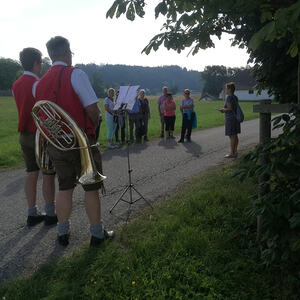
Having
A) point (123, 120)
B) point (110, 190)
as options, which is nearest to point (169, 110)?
point (123, 120)

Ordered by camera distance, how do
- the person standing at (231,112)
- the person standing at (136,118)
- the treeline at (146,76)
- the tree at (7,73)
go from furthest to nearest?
the treeline at (146,76) < the tree at (7,73) < the person standing at (136,118) < the person standing at (231,112)

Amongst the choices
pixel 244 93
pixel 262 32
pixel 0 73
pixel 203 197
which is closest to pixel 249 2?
pixel 262 32

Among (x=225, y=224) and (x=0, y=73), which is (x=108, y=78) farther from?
(x=225, y=224)

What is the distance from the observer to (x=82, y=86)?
9.41 ft

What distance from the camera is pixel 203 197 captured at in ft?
13.8

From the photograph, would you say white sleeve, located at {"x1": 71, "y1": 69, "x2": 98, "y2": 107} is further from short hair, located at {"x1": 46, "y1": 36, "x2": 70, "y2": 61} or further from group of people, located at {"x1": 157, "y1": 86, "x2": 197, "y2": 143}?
group of people, located at {"x1": 157, "y1": 86, "x2": 197, "y2": 143}

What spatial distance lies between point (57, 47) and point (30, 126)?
113cm

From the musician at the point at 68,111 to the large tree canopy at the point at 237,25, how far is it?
72 cm

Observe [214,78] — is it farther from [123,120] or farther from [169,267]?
Answer: [169,267]

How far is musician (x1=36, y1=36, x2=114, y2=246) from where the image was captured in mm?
2893

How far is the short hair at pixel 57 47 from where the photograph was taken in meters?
3.04

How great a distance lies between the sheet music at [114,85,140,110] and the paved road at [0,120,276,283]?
1451mm

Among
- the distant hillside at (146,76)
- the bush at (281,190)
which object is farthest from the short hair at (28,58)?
the distant hillside at (146,76)

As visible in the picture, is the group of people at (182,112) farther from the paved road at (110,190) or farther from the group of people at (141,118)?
the paved road at (110,190)
